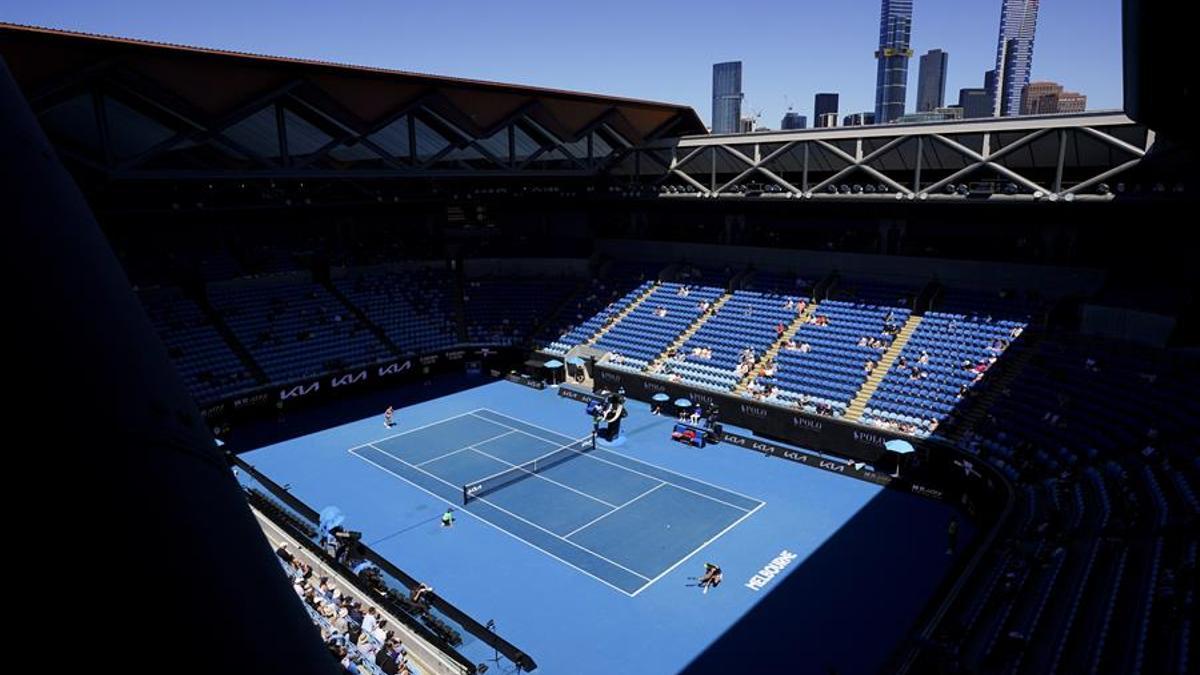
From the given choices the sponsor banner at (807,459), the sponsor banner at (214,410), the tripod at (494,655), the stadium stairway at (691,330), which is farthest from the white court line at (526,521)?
the stadium stairway at (691,330)

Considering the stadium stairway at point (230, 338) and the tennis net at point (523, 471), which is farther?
the stadium stairway at point (230, 338)

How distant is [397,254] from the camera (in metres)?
50.9

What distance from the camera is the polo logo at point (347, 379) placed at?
39531 millimetres

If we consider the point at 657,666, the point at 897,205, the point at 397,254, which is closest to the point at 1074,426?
the point at 897,205

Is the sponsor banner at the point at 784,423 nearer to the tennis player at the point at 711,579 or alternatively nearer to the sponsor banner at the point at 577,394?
the sponsor banner at the point at 577,394

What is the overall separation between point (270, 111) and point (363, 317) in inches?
670

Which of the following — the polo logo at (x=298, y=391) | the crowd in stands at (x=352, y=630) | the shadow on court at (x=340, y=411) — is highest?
the polo logo at (x=298, y=391)

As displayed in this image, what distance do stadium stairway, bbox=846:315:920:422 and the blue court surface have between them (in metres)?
4.05

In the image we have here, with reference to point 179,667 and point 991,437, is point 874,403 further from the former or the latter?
point 179,667

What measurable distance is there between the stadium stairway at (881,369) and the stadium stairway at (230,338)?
28999 mm

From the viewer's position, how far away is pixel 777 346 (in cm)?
3747

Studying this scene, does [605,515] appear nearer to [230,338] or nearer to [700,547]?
[700,547]

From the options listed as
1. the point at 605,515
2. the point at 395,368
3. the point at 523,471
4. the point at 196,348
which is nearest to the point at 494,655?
the point at 605,515

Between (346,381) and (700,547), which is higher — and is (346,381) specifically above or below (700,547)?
above
